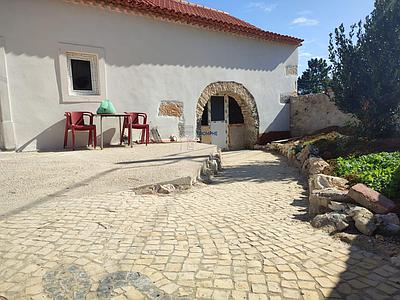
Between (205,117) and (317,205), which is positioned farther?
(205,117)

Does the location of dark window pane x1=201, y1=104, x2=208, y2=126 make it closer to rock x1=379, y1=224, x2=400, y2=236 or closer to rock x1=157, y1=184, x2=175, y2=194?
rock x1=157, y1=184, x2=175, y2=194

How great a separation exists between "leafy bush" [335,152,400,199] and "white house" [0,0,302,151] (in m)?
5.33

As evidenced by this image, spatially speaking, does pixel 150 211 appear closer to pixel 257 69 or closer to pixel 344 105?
pixel 344 105

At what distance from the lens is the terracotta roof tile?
23.5 ft

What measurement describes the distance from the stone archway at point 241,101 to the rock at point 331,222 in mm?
6556

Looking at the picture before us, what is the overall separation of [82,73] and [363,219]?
6968mm

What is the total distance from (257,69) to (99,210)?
8.97 metres

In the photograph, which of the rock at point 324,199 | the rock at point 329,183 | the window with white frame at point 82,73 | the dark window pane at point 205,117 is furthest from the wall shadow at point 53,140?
the rock at point 324,199

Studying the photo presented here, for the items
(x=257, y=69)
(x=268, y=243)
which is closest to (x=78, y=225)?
(x=268, y=243)

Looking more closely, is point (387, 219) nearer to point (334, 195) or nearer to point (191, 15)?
point (334, 195)

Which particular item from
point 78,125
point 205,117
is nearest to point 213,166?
point 78,125

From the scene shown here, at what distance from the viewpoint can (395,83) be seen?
234 inches

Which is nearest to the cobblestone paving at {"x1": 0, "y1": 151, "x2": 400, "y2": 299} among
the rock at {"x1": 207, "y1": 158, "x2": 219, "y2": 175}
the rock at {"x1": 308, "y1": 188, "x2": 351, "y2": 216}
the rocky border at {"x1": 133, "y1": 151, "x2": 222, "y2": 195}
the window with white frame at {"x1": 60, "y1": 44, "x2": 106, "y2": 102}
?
the rock at {"x1": 308, "y1": 188, "x2": 351, "y2": 216}

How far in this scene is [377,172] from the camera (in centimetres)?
381
